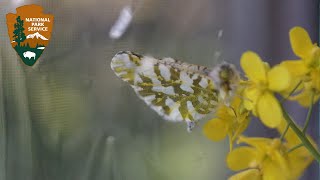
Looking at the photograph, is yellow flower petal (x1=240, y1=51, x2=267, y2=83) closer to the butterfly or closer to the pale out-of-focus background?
the butterfly

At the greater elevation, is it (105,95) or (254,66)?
(254,66)

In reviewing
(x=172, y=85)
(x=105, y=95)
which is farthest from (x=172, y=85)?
(x=105, y=95)

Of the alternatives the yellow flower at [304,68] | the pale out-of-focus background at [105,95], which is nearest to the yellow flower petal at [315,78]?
the yellow flower at [304,68]

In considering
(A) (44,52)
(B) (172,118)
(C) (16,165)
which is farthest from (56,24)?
(B) (172,118)

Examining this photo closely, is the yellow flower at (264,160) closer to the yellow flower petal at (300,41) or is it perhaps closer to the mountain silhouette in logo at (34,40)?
the yellow flower petal at (300,41)

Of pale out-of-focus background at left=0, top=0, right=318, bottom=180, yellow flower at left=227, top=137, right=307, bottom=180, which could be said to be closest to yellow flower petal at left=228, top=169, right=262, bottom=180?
yellow flower at left=227, top=137, right=307, bottom=180

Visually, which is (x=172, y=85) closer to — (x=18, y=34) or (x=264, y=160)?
(x=264, y=160)
